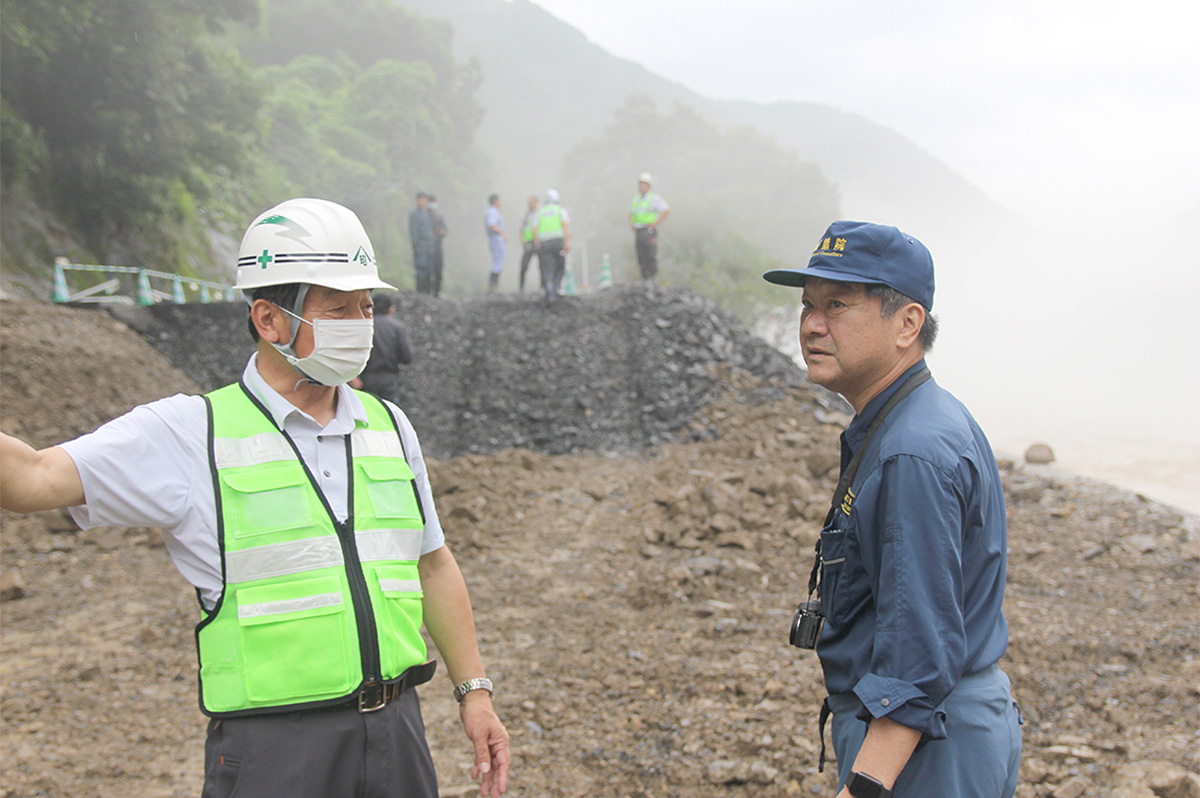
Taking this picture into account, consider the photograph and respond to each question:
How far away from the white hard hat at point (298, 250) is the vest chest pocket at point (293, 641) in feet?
2.34

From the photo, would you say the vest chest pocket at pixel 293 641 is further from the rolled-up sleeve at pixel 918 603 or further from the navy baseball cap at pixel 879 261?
the navy baseball cap at pixel 879 261

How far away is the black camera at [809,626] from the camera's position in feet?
6.27

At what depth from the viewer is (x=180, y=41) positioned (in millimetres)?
15461

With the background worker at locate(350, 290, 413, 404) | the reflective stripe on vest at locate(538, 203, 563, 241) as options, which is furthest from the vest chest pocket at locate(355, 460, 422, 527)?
the reflective stripe on vest at locate(538, 203, 563, 241)

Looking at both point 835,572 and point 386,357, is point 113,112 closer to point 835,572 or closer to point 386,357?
point 386,357

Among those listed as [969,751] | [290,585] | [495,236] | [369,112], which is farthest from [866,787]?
[369,112]

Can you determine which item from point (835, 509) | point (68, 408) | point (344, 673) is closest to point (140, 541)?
point (68, 408)

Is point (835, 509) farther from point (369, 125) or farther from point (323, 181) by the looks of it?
point (369, 125)

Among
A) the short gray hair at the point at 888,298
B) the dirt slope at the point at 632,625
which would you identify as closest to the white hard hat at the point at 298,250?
the short gray hair at the point at 888,298

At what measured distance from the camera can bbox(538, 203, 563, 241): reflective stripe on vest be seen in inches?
558

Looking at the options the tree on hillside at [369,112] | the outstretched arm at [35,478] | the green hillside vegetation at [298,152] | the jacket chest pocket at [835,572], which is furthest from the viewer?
the tree on hillside at [369,112]

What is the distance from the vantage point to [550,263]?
14242 mm

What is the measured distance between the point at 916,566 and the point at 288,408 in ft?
4.60

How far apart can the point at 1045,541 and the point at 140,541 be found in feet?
25.6
